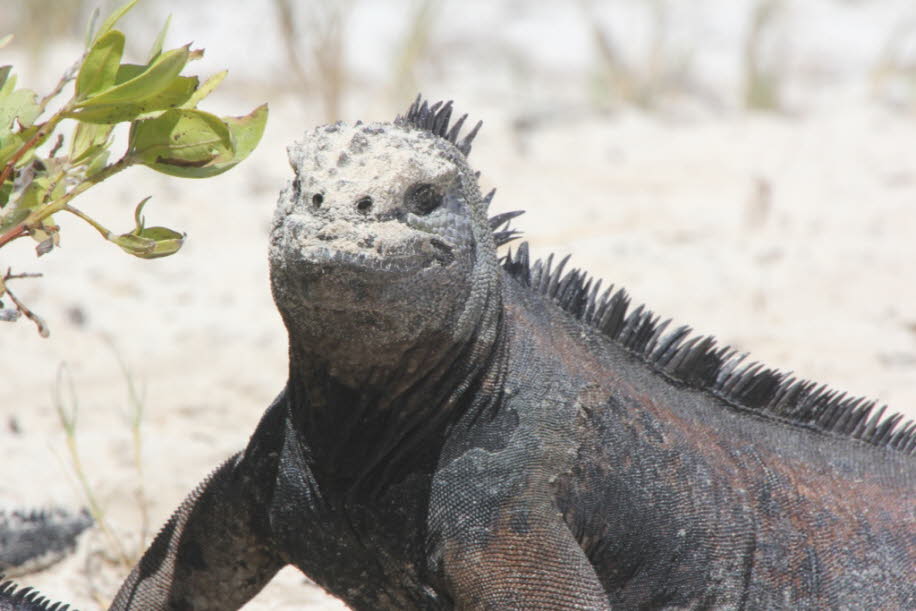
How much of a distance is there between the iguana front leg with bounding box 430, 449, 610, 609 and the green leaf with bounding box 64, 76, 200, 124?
94cm

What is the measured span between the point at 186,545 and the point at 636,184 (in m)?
7.21

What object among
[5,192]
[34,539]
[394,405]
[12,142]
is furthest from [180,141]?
[34,539]

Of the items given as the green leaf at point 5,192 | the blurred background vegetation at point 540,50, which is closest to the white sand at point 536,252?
the blurred background vegetation at point 540,50

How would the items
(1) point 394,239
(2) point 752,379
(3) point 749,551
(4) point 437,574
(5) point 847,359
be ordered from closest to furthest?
(1) point 394,239 → (4) point 437,574 → (3) point 749,551 → (2) point 752,379 → (5) point 847,359

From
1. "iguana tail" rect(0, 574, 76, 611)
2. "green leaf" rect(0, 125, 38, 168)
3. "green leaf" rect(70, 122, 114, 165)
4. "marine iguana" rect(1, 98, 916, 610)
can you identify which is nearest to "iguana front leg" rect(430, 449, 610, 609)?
"marine iguana" rect(1, 98, 916, 610)

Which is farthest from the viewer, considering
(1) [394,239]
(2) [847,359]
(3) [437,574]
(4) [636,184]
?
(4) [636,184]

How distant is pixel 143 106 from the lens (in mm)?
2461

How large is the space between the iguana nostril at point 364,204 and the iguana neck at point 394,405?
0.34 meters

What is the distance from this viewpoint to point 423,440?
8.63 ft

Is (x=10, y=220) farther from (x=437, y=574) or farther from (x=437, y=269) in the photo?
(x=437, y=574)

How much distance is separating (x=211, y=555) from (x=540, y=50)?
16.4 metres

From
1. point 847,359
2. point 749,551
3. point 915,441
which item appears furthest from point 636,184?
point 749,551

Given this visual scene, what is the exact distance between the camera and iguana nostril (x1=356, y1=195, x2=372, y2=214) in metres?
2.39

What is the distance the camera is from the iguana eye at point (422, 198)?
2506mm
